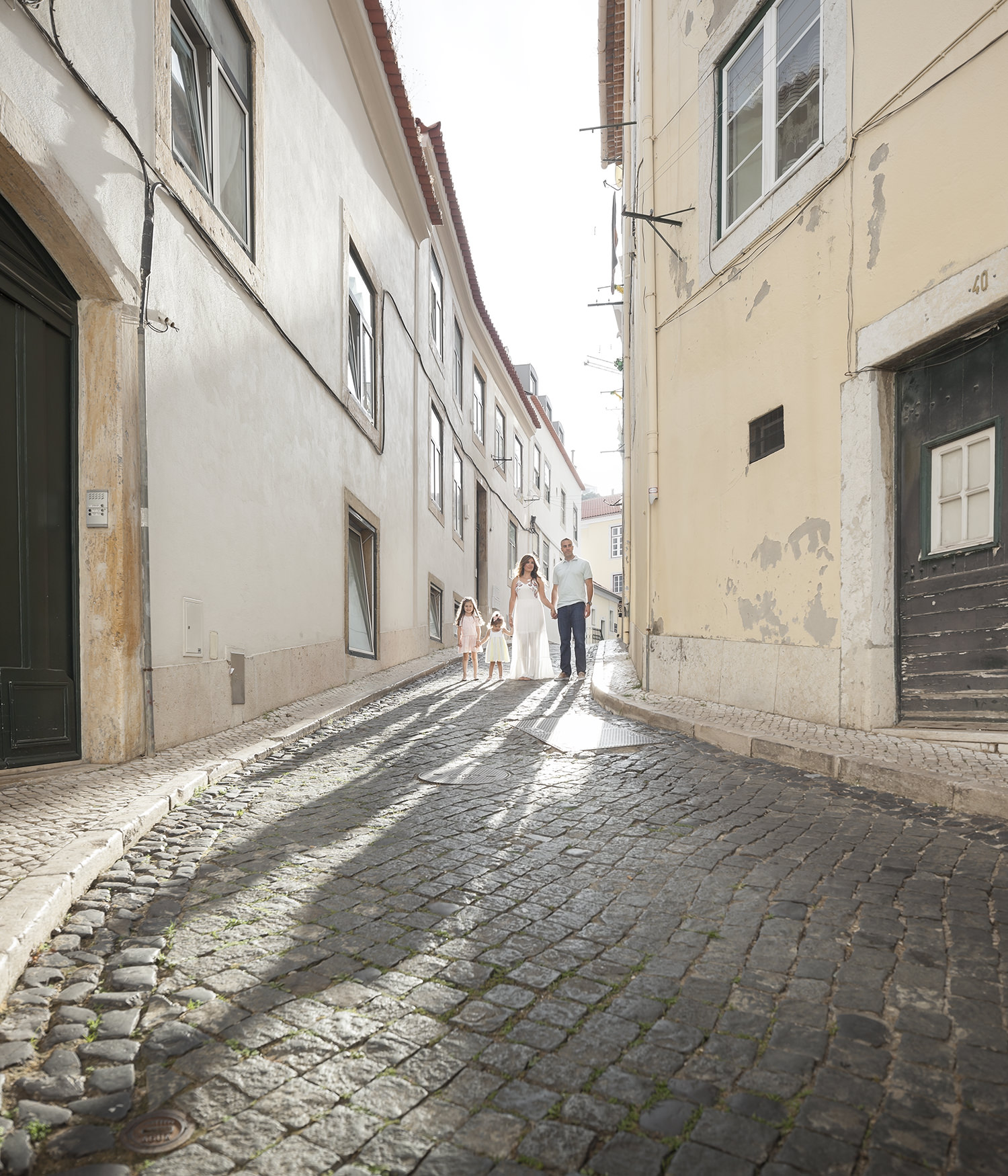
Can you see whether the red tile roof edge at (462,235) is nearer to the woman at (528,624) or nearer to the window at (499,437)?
the window at (499,437)

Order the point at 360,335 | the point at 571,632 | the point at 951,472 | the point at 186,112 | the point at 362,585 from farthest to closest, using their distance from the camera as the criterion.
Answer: the point at 362,585 → the point at 360,335 → the point at 571,632 → the point at 186,112 → the point at 951,472

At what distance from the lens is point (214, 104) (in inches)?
263

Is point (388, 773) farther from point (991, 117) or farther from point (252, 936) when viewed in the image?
point (991, 117)

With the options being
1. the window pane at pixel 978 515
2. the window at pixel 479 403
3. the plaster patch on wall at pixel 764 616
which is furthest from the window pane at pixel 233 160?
the window at pixel 479 403

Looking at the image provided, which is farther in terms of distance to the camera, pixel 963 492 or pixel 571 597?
pixel 571 597

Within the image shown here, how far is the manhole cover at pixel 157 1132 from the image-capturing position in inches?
61.4

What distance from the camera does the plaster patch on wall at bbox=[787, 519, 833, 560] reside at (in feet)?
20.1

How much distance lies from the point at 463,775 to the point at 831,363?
13.2ft

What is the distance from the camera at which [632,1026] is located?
78.2 inches

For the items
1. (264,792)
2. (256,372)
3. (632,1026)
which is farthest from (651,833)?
(256,372)

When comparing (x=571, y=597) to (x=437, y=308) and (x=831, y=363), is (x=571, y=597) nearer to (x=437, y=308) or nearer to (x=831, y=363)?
(x=831, y=363)

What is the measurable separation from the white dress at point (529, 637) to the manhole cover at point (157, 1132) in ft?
30.4

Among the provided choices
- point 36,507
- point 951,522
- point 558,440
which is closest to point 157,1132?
point 36,507

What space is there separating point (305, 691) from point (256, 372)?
3086 mm
